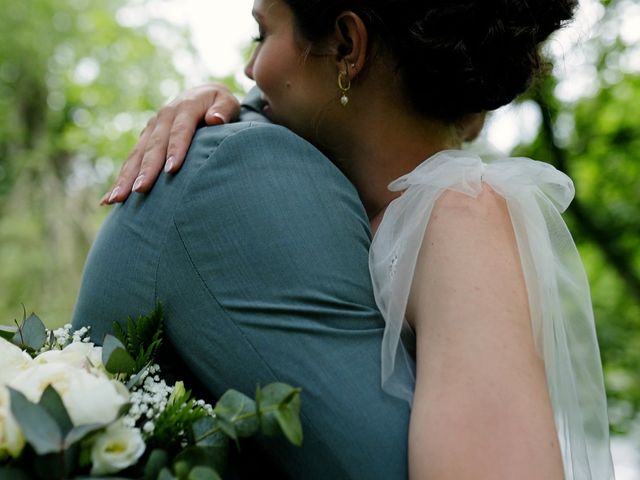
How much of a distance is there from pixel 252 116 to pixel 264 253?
592 mm

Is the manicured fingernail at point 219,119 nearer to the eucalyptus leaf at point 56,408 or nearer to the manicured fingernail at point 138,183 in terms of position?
the manicured fingernail at point 138,183

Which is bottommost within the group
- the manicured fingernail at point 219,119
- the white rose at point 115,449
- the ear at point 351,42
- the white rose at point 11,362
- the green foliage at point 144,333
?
the white rose at point 115,449

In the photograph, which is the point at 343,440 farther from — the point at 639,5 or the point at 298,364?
the point at 639,5

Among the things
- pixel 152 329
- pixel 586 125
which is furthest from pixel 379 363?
pixel 586 125

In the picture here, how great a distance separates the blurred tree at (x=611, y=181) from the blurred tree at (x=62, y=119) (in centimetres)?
309

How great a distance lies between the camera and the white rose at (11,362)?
3.83 feet

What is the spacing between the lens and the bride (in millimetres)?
1249

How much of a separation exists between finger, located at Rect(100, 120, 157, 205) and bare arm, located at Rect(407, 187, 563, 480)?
653 mm

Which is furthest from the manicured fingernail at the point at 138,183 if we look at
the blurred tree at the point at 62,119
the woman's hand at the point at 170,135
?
the blurred tree at the point at 62,119

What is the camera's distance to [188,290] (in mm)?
1331

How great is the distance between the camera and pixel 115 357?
3.89ft

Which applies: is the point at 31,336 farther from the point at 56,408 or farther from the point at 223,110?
the point at 223,110

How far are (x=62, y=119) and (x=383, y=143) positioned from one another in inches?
432

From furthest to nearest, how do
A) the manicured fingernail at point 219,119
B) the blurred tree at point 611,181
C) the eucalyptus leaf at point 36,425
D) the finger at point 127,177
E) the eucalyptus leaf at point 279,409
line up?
1. the blurred tree at point 611,181
2. the manicured fingernail at point 219,119
3. the finger at point 127,177
4. the eucalyptus leaf at point 279,409
5. the eucalyptus leaf at point 36,425
